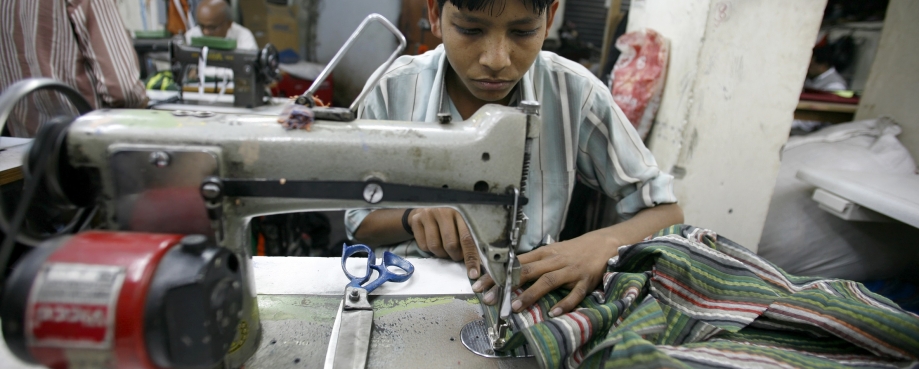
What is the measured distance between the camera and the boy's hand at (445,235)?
108 centimetres

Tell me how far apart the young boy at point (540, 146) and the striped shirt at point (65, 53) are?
4.53 ft

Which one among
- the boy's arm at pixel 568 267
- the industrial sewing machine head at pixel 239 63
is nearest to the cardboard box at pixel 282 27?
the industrial sewing machine head at pixel 239 63

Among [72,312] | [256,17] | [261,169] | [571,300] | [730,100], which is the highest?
[256,17]

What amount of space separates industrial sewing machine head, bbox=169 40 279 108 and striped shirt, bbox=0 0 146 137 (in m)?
0.22

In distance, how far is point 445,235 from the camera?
1.10m

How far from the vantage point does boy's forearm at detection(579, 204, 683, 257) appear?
1092mm

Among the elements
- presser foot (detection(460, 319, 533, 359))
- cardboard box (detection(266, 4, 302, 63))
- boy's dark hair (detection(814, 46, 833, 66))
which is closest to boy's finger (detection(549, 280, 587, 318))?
presser foot (detection(460, 319, 533, 359))

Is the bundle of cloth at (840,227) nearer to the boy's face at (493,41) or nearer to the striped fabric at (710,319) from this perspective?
the striped fabric at (710,319)

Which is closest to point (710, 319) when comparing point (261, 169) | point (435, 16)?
point (261, 169)

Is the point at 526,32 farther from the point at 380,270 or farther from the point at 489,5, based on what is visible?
the point at 380,270

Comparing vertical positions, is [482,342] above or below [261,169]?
below

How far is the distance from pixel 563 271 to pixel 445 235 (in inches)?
11.4

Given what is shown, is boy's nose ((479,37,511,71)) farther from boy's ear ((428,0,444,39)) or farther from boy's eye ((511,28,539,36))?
boy's ear ((428,0,444,39))

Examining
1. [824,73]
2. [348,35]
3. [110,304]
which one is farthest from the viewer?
[348,35]
